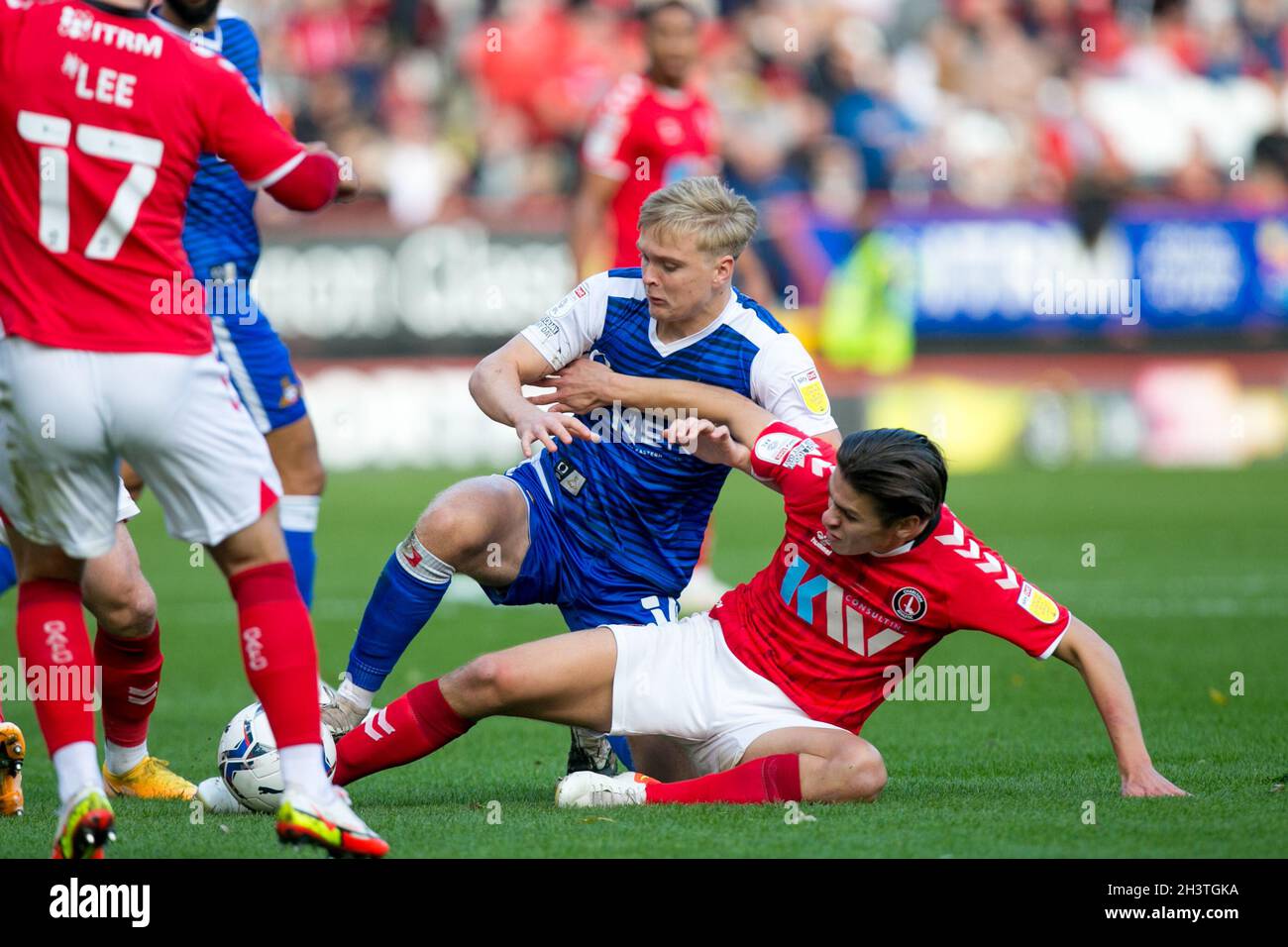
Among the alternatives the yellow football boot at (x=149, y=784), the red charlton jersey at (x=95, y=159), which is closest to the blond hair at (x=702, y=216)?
the red charlton jersey at (x=95, y=159)

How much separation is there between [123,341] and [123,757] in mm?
1912

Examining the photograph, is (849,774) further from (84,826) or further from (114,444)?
(114,444)

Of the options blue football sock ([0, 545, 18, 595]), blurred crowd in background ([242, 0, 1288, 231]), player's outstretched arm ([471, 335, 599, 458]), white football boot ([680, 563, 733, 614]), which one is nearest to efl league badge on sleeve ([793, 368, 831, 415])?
player's outstretched arm ([471, 335, 599, 458])

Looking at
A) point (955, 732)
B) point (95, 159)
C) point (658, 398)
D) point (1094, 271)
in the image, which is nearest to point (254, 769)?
point (658, 398)

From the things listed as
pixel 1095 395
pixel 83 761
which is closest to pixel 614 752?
pixel 83 761

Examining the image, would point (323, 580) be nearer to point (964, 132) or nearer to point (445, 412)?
point (445, 412)

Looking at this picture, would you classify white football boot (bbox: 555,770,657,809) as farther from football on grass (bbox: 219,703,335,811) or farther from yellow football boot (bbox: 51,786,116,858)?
yellow football boot (bbox: 51,786,116,858)

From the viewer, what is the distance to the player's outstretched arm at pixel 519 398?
4.88 m

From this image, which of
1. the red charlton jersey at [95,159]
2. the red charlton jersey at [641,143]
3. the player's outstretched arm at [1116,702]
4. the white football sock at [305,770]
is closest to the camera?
the red charlton jersey at [95,159]

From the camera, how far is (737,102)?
1761 centimetres

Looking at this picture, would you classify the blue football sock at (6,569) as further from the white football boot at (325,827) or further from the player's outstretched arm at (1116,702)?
the player's outstretched arm at (1116,702)

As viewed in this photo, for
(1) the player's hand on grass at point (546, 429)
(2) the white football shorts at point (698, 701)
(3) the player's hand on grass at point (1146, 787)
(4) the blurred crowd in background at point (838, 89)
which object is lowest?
(3) the player's hand on grass at point (1146, 787)

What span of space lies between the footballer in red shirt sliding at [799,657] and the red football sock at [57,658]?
944 mm

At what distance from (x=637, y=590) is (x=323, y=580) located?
5194 millimetres
